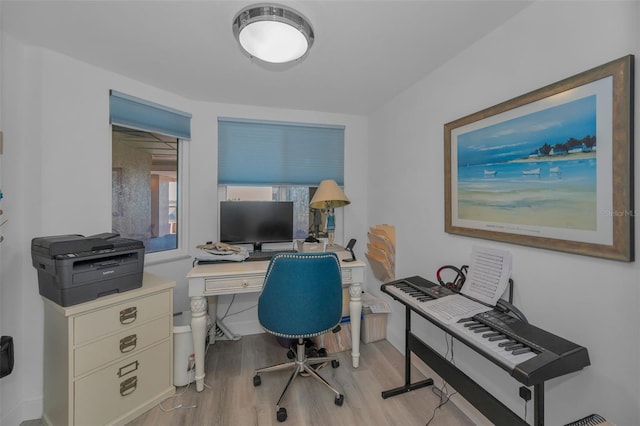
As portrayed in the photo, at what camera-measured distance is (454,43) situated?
1.62 m

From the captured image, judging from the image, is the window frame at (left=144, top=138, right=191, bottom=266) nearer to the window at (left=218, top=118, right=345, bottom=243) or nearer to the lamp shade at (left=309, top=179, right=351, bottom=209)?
the window at (left=218, top=118, right=345, bottom=243)

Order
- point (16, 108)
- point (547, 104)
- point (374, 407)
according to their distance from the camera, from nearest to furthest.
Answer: point (547, 104) → point (16, 108) → point (374, 407)

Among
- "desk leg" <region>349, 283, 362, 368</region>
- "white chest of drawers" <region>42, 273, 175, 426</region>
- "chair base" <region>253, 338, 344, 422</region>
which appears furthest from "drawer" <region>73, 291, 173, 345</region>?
→ "desk leg" <region>349, 283, 362, 368</region>

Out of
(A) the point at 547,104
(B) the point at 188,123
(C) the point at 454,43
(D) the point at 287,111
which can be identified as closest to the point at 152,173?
(B) the point at 188,123

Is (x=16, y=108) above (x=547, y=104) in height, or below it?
above

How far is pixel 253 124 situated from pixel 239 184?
0.63 meters

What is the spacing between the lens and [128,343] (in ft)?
5.23

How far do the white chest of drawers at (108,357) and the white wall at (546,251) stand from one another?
1.90 meters

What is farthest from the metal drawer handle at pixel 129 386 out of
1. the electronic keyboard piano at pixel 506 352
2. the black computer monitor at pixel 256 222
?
the electronic keyboard piano at pixel 506 352

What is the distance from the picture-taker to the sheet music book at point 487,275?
1.38 m

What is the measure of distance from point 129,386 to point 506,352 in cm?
202

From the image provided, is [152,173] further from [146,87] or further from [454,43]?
[454,43]

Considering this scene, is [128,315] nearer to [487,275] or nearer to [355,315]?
[355,315]

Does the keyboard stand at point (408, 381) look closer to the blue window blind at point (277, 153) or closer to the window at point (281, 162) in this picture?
the window at point (281, 162)
